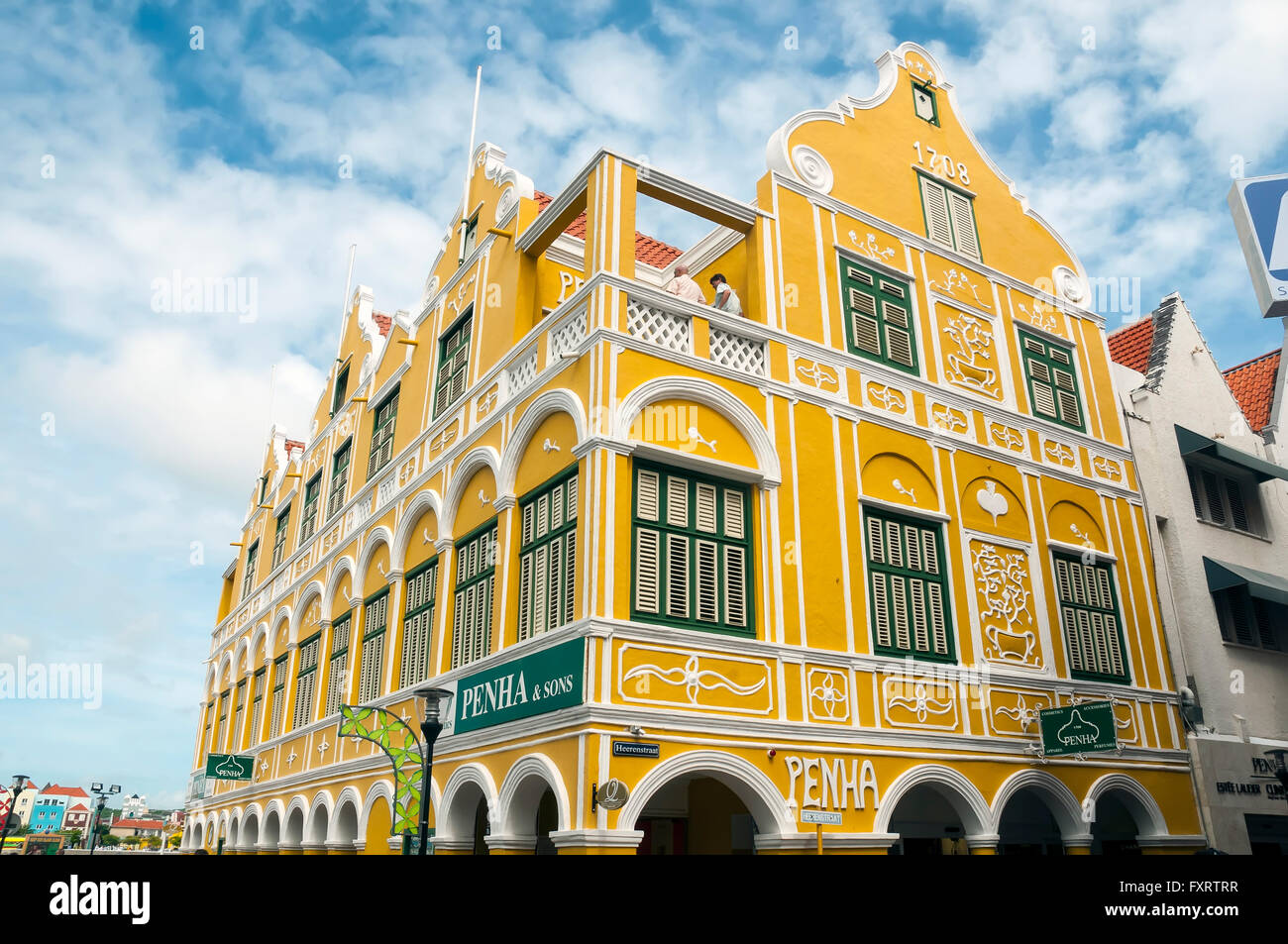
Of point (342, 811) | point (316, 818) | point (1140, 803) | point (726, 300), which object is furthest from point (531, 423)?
point (1140, 803)

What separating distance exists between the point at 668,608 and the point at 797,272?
607cm

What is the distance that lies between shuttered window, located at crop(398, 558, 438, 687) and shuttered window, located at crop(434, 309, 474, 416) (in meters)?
3.15

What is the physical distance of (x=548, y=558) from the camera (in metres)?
13.0

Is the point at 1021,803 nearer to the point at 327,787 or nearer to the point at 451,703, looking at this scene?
the point at 451,703

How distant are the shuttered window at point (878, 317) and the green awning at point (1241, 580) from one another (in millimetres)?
7219

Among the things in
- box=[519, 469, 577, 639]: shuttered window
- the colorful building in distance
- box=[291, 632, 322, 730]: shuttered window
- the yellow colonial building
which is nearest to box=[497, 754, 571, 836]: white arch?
the yellow colonial building

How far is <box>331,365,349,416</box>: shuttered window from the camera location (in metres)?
26.4

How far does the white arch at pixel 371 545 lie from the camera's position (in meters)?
19.1

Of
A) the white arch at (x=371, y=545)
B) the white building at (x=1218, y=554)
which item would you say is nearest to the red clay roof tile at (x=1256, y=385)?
the white building at (x=1218, y=554)

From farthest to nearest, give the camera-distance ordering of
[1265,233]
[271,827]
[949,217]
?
[271,827] < [949,217] < [1265,233]

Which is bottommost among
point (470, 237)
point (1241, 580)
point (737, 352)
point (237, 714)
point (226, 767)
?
point (226, 767)

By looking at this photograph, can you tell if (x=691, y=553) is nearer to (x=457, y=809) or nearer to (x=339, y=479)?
(x=457, y=809)

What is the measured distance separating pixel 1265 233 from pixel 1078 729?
390 inches
